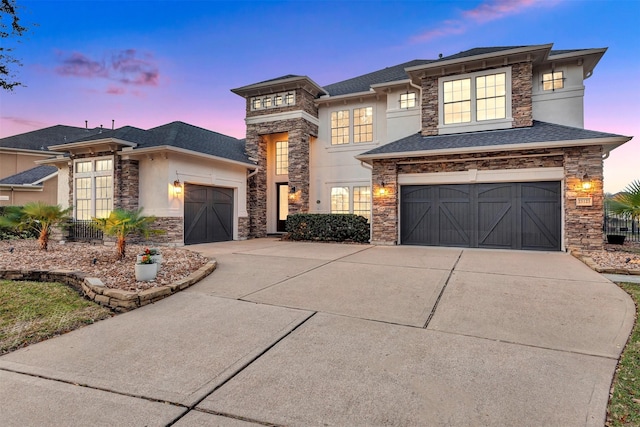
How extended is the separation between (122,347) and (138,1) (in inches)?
554

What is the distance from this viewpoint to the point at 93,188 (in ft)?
40.2

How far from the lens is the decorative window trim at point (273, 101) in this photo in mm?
14766

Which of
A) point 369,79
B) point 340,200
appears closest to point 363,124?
point 369,79

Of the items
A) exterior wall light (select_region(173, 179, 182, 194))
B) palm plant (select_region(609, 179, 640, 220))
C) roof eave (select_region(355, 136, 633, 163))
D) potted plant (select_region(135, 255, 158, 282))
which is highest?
roof eave (select_region(355, 136, 633, 163))

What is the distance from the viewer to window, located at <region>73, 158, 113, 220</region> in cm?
1195

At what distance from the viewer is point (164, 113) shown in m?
20.2

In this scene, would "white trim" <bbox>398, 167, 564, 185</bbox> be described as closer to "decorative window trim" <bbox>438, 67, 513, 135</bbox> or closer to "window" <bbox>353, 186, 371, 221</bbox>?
"decorative window trim" <bbox>438, 67, 513, 135</bbox>

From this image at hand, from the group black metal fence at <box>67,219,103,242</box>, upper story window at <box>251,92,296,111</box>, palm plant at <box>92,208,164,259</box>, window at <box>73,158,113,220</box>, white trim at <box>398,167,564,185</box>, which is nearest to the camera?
palm plant at <box>92,208,164,259</box>

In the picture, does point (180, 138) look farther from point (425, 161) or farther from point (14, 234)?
point (425, 161)

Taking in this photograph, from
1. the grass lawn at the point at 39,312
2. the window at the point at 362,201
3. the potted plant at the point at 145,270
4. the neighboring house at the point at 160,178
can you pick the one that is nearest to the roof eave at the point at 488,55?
the window at the point at 362,201

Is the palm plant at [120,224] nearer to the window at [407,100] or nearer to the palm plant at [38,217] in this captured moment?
the palm plant at [38,217]

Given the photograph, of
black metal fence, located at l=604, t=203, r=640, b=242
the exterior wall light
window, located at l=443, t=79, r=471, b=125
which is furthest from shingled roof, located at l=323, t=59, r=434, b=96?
black metal fence, located at l=604, t=203, r=640, b=242

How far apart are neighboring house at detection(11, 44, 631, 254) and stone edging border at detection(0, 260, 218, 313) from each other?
214 inches

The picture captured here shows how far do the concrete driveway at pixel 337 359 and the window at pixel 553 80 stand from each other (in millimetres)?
8944
